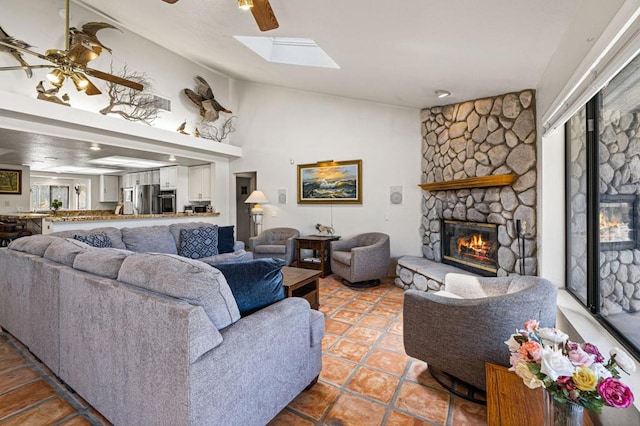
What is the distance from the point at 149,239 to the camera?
4047 millimetres

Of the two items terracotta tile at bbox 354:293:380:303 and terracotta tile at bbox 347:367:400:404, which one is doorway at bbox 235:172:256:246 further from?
terracotta tile at bbox 347:367:400:404

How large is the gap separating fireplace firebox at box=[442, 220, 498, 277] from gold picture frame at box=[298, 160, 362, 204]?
1.55 meters

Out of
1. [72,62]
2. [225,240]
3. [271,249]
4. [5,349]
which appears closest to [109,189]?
[225,240]

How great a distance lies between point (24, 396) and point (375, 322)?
2661mm

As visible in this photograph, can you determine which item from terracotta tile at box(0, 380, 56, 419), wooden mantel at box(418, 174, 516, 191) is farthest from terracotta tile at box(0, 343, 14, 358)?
→ wooden mantel at box(418, 174, 516, 191)

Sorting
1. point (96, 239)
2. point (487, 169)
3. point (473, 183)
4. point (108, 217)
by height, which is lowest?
point (96, 239)

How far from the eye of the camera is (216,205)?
247 inches

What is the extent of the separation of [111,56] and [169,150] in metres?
1.57

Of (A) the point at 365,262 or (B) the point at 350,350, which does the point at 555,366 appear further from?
(A) the point at 365,262

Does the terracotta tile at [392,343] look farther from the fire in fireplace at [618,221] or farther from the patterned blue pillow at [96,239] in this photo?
the patterned blue pillow at [96,239]

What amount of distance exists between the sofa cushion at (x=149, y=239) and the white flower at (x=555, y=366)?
4.26 metres

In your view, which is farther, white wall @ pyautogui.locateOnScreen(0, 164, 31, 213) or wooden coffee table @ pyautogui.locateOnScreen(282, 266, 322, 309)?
white wall @ pyautogui.locateOnScreen(0, 164, 31, 213)

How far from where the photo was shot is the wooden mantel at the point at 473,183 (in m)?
3.13

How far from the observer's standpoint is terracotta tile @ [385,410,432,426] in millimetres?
1612
